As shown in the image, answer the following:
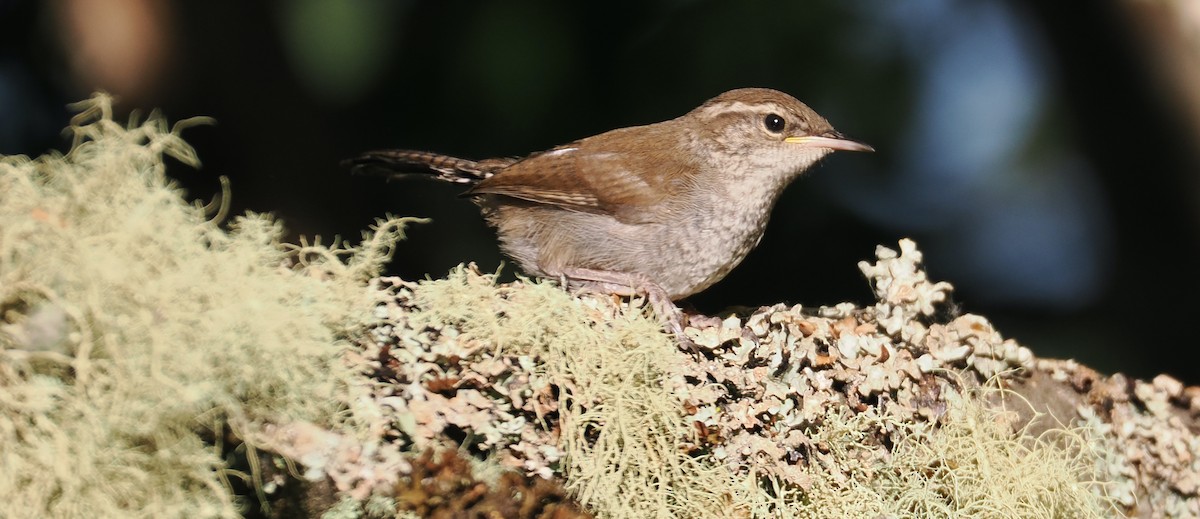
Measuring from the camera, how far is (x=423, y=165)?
322cm

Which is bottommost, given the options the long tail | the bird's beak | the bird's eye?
the long tail

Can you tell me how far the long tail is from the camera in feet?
10.4

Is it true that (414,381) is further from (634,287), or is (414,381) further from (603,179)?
(603,179)

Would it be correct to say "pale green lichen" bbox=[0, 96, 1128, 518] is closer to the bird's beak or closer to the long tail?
the bird's beak

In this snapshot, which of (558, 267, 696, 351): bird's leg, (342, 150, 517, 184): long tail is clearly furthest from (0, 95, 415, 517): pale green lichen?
(342, 150, 517, 184): long tail

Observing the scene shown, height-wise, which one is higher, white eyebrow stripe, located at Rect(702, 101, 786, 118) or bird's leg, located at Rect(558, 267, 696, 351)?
white eyebrow stripe, located at Rect(702, 101, 786, 118)

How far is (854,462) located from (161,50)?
→ 7.96 ft

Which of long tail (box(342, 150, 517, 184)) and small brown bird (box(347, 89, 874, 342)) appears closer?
small brown bird (box(347, 89, 874, 342))

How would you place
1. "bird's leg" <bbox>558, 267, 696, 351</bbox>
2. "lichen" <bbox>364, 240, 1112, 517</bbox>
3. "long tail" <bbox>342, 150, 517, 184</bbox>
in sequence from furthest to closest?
1. "long tail" <bbox>342, 150, 517, 184</bbox>
2. "bird's leg" <bbox>558, 267, 696, 351</bbox>
3. "lichen" <bbox>364, 240, 1112, 517</bbox>

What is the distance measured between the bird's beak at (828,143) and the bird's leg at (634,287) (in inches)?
28.2

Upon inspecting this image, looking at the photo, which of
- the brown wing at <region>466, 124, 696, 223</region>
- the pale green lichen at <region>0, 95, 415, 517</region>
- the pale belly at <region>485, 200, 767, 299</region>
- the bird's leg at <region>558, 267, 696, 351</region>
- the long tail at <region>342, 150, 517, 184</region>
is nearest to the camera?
the pale green lichen at <region>0, 95, 415, 517</region>

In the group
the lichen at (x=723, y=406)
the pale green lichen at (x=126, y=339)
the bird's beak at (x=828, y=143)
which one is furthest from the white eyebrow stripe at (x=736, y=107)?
the pale green lichen at (x=126, y=339)

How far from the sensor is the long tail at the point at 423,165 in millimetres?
3156

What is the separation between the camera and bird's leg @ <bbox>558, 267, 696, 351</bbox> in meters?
2.17
